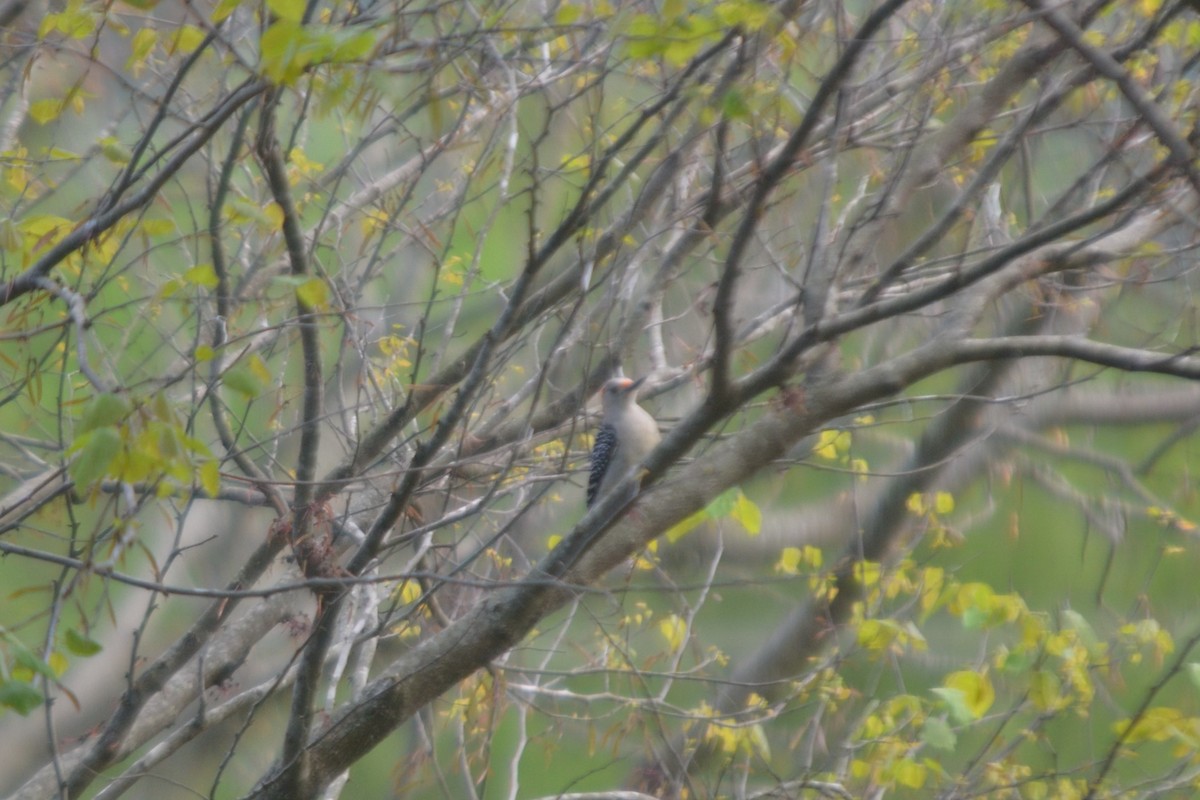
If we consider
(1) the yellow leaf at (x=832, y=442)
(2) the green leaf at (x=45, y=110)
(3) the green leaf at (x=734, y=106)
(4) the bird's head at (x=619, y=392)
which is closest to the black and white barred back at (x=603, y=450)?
(4) the bird's head at (x=619, y=392)

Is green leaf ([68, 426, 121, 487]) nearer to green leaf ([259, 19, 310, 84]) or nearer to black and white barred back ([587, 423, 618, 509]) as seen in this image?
green leaf ([259, 19, 310, 84])

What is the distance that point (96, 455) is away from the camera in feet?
5.74

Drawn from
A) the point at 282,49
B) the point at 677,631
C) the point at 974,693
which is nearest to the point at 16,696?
the point at 282,49

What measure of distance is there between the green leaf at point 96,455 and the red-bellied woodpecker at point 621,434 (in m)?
3.09

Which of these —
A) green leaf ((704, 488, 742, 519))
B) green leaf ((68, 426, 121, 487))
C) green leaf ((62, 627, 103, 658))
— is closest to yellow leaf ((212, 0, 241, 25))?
green leaf ((68, 426, 121, 487))

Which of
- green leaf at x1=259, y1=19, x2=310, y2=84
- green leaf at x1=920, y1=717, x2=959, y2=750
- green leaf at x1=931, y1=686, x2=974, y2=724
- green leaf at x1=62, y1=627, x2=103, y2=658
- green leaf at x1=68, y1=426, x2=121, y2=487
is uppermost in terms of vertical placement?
green leaf at x1=259, y1=19, x2=310, y2=84

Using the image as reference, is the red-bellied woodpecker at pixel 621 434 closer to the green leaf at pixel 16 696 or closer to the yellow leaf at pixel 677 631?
the yellow leaf at pixel 677 631

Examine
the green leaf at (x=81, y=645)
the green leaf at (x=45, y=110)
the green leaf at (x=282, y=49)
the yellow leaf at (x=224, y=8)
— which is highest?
the green leaf at (x=45, y=110)

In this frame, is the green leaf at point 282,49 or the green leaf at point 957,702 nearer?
the green leaf at point 282,49

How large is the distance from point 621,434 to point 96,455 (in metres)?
3.28

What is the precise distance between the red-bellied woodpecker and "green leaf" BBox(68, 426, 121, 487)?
3.09 metres

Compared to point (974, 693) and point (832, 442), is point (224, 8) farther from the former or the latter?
point (832, 442)

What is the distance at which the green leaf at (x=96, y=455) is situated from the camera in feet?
5.72

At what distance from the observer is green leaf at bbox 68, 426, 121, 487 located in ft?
5.72
